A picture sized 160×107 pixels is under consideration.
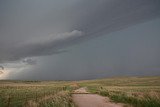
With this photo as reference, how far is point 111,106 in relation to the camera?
17.9 meters

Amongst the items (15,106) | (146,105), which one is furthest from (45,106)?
(146,105)

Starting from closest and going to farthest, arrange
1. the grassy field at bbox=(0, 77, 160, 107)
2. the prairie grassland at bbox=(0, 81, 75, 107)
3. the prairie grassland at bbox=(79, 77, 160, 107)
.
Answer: the prairie grassland at bbox=(0, 81, 75, 107) < the grassy field at bbox=(0, 77, 160, 107) < the prairie grassland at bbox=(79, 77, 160, 107)

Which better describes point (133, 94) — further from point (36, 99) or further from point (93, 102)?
point (36, 99)

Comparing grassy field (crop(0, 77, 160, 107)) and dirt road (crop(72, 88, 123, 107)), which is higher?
grassy field (crop(0, 77, 160, 107))

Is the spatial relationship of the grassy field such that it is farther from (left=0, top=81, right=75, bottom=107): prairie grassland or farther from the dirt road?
the dirt road

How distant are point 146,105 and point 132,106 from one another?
125 cm

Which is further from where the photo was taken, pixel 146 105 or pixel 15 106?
pixel 15 106

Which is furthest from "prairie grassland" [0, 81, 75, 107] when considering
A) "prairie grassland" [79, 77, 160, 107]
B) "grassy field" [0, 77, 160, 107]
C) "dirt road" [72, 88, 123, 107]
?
"prairie grassland" [79, 77, 160, 107]

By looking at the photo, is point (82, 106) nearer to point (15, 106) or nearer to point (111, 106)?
point (111, 106)

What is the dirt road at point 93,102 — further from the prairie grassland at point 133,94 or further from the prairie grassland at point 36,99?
the prairie grassland at point 133,94

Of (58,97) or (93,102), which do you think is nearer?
(93,102)

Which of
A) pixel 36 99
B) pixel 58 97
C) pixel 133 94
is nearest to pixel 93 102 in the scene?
pixel 58 97

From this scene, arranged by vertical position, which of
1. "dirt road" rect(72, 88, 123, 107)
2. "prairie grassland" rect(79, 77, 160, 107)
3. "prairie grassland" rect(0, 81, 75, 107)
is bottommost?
"dirt road" rect(72, 88, 123, 107)

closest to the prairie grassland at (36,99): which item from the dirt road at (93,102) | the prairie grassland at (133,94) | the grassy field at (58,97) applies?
the grassy field at (58,97)
